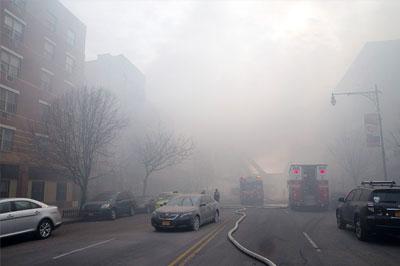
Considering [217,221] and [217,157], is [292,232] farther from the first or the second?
[217,157]

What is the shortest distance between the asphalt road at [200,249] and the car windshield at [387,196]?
1189mm

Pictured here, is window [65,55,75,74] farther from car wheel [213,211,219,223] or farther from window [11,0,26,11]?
car wheel [213,211,219,223]

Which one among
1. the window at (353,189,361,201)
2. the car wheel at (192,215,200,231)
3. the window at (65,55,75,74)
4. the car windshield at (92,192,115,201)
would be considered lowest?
the car wheel at (192,215,200,231)

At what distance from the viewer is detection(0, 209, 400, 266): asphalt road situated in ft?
25.7

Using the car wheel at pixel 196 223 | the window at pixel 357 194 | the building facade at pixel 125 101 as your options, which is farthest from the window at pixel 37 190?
the window at pixel 357 194

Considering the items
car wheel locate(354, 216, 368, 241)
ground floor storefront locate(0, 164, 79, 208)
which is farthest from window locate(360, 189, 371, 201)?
ground floor storefront locate(0, 164, 79, 208)

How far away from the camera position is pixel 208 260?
7.82 m

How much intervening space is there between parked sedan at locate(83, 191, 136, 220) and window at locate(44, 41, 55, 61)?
16.9 metres

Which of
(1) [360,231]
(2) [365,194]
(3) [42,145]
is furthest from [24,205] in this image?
(3) [42,145]

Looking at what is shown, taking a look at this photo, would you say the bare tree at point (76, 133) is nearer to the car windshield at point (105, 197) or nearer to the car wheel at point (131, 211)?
the car windshield at point (105, 197)

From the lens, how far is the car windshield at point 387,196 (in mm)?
10578

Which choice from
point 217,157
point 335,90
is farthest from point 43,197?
point 335,90

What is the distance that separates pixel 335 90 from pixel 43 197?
54457 millimetres

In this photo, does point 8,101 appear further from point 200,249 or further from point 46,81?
point 200,249
